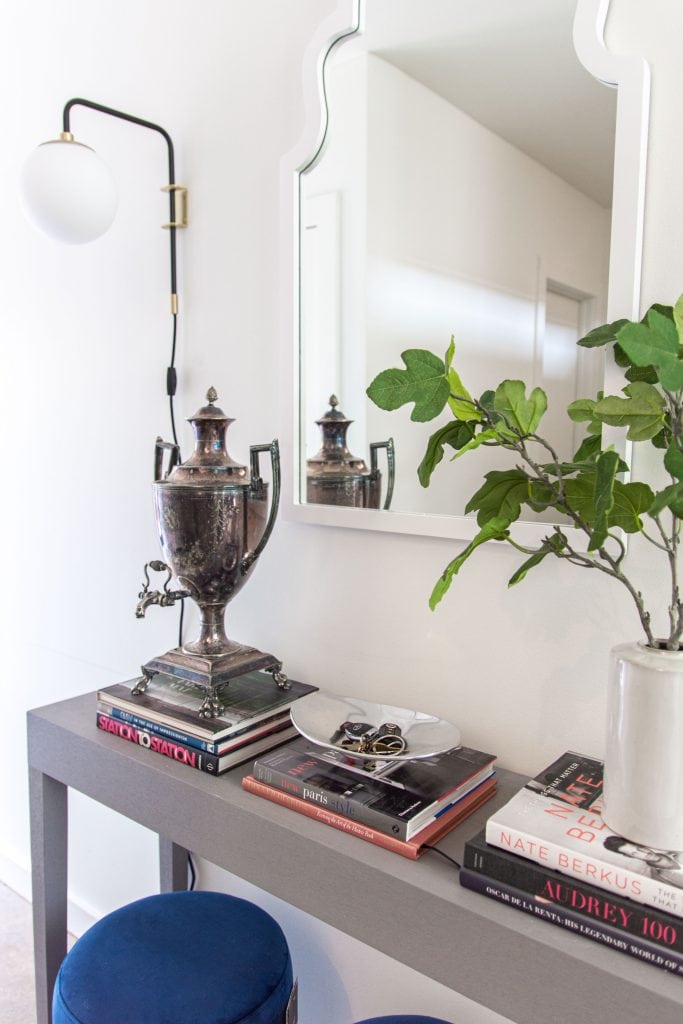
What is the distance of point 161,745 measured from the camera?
3.78 feet

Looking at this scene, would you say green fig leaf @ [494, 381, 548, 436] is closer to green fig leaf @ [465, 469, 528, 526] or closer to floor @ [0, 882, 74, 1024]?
green fig leaf @ [465, 469, 528, 526]

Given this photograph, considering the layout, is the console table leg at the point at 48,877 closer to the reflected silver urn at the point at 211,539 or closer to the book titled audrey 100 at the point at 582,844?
the reflected silver urn at the point at 211,539

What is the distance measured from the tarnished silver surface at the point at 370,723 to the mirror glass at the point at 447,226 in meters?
0.30

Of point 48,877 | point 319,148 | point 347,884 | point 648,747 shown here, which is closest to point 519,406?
point 648,747

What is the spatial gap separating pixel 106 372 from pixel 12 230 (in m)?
0.64

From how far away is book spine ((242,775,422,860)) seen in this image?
885 mm

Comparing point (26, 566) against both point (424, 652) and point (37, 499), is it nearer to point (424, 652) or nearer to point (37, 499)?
point (37, 499)

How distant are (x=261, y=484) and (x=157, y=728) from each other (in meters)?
0.41

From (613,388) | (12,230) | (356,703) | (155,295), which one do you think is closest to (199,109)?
(155,295)

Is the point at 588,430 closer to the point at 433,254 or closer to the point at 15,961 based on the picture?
the point at 433,254

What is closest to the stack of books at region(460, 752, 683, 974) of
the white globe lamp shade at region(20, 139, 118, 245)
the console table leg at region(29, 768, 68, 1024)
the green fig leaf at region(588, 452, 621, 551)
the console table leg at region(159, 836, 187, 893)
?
the green fig leaf at region(588, 452, 621, 551)

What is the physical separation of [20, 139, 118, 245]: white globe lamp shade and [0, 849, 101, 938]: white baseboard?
166 cm

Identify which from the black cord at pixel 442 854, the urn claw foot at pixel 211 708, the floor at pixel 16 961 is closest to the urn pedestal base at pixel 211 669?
the urn claw foot at pixel 211 708

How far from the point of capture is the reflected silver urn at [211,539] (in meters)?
1.17
